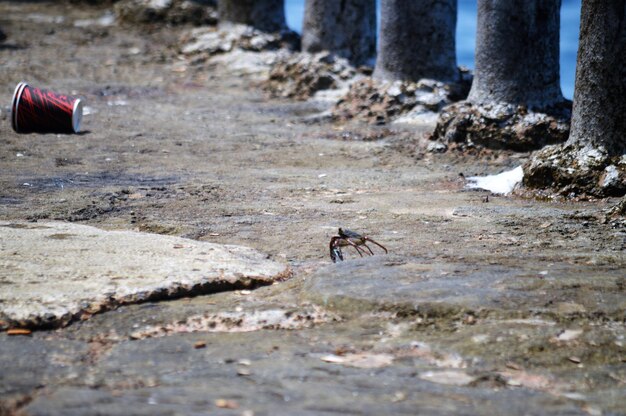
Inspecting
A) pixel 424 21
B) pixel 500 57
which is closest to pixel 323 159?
pixel 500 57

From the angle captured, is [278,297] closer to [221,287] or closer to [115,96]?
[221,287]

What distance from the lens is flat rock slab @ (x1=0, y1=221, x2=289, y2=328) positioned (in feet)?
8.59

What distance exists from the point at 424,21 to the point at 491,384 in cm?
605

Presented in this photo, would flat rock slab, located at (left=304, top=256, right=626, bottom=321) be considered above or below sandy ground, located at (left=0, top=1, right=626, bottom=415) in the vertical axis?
above

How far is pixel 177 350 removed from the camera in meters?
2.33

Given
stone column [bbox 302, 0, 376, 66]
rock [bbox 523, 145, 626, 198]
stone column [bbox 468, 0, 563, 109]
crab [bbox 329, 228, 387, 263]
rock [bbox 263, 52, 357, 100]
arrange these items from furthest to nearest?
1. stone column [bbox 302, 0, 376, 66]
2. rock [bbox 263, 52, 357, 100]
3. stone column [bbox 468, 0, 563, 109]
4. rock [bbox 523, 145, 626, 198]
5. crab [bbox 329, 228, 387, 263]

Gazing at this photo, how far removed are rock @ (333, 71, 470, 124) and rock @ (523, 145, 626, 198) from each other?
2538 mm

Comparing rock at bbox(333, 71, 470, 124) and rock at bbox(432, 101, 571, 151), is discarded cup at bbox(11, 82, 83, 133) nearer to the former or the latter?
rock at bbox(333, 71, 470, 124)

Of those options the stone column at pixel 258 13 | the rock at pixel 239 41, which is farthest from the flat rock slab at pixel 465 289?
the stone column at pixel 258 13

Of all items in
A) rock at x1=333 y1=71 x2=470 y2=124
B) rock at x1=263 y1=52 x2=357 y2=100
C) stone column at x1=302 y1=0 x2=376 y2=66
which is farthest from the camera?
stone column at x1=302 y1=0 x2=376 y2=66

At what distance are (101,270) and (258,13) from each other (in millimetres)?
8317

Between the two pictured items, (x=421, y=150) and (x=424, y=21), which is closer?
(x=421, y=150)

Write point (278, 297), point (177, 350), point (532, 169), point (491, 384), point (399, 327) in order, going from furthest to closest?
1. point (532, 169)
2. point (278, 297)
3. point (399, 327)
4. point (177, 350)
5. point (491, 384)

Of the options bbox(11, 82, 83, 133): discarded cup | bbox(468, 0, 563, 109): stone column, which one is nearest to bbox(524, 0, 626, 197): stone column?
bbox(468, 0, 563, 109): stone column
